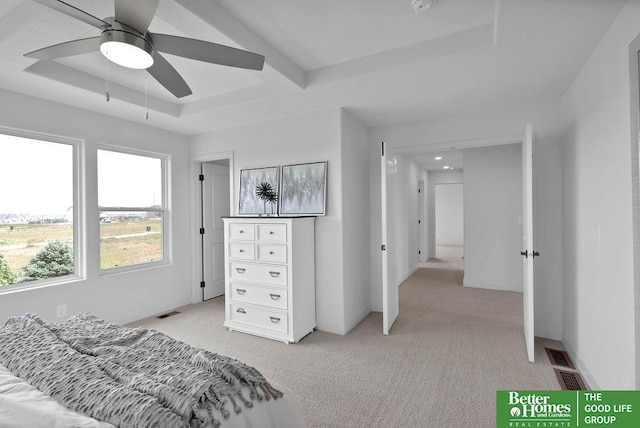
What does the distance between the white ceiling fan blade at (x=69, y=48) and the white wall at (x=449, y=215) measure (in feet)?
32.5

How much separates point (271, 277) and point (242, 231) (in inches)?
23.7

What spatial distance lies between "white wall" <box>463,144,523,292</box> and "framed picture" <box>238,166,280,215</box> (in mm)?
3520

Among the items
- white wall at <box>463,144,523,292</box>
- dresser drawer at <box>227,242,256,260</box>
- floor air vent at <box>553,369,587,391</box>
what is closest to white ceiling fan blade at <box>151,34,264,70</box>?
dresser drawer at <box>227,242,256,260</box>

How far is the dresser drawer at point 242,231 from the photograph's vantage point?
3219 mm

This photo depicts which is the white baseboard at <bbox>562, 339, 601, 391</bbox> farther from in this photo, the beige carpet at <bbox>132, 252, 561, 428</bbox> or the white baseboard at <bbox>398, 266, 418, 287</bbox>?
the white baseboard at <bbox>398, 266, 418, 287</bbox>

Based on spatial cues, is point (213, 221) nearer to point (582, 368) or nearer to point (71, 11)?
point (71, 11)

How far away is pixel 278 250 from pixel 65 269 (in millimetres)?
2269

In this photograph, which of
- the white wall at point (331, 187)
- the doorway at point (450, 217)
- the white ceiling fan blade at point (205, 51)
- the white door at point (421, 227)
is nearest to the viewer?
the white ceiling fan blade at point (205, 51)

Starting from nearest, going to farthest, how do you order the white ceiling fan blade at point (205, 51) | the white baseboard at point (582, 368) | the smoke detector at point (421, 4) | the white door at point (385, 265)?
the white ceiling fan blade at point (205, 51) < the smoke detector at point (421, 4) < the white baseboard at point (582, 368) < the white door at point (385, 265)

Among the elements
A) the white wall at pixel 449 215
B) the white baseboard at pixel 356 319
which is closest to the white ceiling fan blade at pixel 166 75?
the white baseboard at pixel 356 319

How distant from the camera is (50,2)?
1127 mm

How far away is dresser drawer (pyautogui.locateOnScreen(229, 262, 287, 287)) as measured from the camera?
120 inches

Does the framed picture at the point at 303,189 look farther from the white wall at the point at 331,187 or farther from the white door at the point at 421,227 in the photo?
the white door at the point at 421,227

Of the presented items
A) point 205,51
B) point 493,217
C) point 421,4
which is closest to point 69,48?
point 205,51
